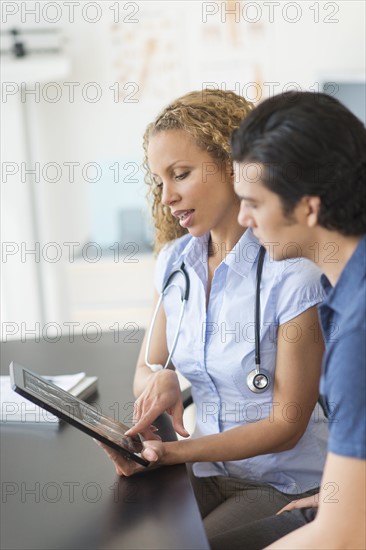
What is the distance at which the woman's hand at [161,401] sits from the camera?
1468 millimetres

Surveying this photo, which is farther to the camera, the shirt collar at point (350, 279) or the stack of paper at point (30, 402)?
the stack of paper at point (30, 402)

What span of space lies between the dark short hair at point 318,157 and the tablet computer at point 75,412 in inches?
19.3

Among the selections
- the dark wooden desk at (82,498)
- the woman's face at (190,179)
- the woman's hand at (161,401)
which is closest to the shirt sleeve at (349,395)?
the dark wooden desk at (82,498)

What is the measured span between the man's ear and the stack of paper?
76 centimetres

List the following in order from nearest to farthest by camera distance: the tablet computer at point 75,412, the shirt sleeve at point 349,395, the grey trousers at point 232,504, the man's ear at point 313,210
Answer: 1. the shirt sleeve at point 349,395
2. the man's ear at point 313,210
3. the tablet computer at point 75,412
4. the grey trousers at point 232,504

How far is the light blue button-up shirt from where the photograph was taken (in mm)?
1469

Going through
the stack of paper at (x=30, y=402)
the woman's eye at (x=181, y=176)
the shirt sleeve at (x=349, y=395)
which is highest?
the woman's eye at (x=181, y=176)

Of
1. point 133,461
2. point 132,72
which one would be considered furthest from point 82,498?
point 132,72

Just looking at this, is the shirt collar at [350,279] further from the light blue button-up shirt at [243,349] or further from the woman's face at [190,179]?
the woman's face at [190,179]

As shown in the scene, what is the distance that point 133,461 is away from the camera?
4.40 feet

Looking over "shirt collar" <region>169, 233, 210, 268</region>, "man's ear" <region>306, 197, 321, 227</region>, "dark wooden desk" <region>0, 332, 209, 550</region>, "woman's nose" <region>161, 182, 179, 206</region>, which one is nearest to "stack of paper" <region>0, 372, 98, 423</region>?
"dark wooden desk" <region>0, 332, 209, 550</region>

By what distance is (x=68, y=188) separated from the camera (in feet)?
12.7

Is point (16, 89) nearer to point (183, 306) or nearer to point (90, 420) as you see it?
point (183, 306)

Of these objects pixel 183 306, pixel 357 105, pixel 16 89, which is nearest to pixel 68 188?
pixel 16 89
